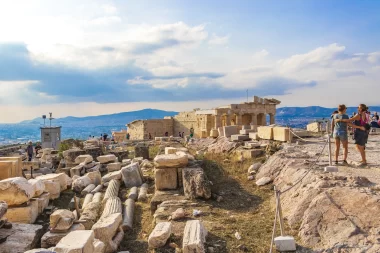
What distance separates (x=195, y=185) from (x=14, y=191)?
4.38 m

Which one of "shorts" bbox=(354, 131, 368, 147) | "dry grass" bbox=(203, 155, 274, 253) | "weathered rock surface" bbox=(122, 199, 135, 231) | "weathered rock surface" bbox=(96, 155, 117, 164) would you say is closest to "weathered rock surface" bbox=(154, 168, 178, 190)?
"weathered rock surface" bbox=(122, 199, 135, 231)

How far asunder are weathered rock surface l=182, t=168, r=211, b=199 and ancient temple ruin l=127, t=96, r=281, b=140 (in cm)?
1536

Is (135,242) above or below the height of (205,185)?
below

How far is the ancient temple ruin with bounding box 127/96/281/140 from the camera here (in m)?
31.3

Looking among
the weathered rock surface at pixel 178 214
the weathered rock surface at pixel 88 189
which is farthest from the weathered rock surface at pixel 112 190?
the weathered rock surface at pixel 178 214

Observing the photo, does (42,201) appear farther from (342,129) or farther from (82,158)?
(342,129)

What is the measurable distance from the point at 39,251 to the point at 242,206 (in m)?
5.09

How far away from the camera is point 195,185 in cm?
884

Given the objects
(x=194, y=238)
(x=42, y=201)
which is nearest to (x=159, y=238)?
(x=194, y=238)

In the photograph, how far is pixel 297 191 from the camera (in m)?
7.46

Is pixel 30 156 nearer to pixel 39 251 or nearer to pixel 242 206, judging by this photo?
pixel 242 206

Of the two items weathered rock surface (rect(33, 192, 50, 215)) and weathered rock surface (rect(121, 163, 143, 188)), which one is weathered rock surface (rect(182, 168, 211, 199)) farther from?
weathered rock surface (rect(33, 192, 50, 215))

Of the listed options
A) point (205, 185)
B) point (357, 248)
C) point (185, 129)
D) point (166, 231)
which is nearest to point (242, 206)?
point (205, 185)

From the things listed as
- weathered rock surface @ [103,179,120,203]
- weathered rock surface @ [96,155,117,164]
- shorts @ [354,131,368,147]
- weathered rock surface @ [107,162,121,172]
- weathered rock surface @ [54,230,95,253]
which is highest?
shorts @ [354,131,368,147]
